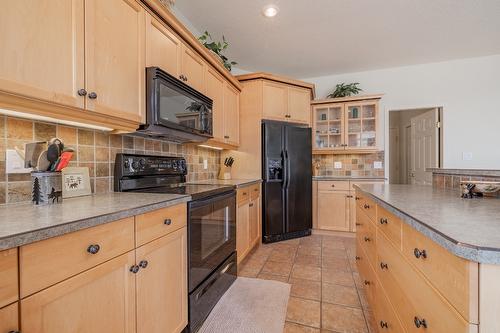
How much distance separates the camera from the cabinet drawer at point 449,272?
577 millimetres

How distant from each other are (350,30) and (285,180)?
199 centimetres

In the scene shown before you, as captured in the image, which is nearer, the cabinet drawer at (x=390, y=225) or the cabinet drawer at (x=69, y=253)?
the cabinet drawer at (x=69, y=253)

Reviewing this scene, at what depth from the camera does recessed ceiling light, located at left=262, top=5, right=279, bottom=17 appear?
2.39 m

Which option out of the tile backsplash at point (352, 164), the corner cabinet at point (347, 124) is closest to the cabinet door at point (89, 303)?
the corner cabinet at point (347, 124)

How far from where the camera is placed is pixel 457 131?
3.68 metres

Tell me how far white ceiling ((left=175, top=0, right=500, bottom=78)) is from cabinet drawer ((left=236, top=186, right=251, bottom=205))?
1.86 m

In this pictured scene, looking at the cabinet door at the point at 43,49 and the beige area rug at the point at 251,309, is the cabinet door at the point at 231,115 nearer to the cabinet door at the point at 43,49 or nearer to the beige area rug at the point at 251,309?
the beige area rug at the point at 251,309

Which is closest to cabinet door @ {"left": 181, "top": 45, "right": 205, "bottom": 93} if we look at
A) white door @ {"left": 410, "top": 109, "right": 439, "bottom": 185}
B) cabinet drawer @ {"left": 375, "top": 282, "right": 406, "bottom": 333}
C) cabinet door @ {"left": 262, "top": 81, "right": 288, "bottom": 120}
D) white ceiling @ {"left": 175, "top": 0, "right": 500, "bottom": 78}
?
white ceiling @ {"left": 175, "top": 0, "right": 500, "bottom": 78}

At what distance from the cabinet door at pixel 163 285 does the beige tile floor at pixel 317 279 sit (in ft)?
2.43

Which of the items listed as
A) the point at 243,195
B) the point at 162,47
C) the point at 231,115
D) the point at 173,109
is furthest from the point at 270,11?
the point at 243,195

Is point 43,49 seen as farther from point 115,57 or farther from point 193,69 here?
point 193,69

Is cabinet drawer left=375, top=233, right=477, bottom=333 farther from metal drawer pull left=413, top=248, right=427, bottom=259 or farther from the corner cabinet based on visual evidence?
the corner cabinet

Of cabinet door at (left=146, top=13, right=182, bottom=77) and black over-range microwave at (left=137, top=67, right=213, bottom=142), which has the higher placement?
cabinet door at (left=146, top=13, right=182, bottom=77)

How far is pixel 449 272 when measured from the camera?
67cm
